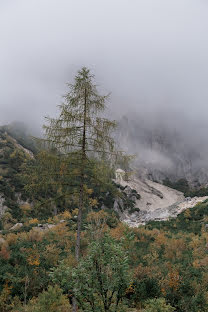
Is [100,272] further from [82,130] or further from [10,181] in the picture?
[10,181]

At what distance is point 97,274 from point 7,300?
22.9ft

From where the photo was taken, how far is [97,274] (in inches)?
175

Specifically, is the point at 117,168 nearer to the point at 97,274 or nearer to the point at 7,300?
the point at 97,274

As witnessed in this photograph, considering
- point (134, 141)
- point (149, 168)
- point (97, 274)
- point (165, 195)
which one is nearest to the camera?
point (97, 274)

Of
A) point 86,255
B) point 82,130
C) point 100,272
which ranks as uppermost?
point 82,130

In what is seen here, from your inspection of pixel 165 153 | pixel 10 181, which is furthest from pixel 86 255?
pixel 165 153

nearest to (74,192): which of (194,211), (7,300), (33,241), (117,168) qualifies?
(117,168)

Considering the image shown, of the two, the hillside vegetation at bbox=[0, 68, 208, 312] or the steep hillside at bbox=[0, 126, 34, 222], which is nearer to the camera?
the hillside vegetation at bbox=[0, 68, 208, 312]

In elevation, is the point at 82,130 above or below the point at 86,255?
above

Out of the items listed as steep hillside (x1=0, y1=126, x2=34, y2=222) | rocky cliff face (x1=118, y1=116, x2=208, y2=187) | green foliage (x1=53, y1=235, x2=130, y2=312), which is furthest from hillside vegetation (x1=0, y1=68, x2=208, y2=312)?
rocky cliff face (x1=118, y1=116, x2=208, y2=187)

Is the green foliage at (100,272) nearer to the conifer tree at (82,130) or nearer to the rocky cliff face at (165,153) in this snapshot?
the conifer tree at (82,130)

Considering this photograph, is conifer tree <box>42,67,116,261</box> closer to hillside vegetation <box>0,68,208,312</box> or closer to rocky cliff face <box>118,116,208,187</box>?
hillside vegetation <box>0,68,208,312</box>

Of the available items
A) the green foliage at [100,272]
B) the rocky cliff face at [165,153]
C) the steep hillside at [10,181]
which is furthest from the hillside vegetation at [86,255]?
the rocky cliff face at [165,153]

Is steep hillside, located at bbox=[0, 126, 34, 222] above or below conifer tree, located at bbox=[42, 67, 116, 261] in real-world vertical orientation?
below
